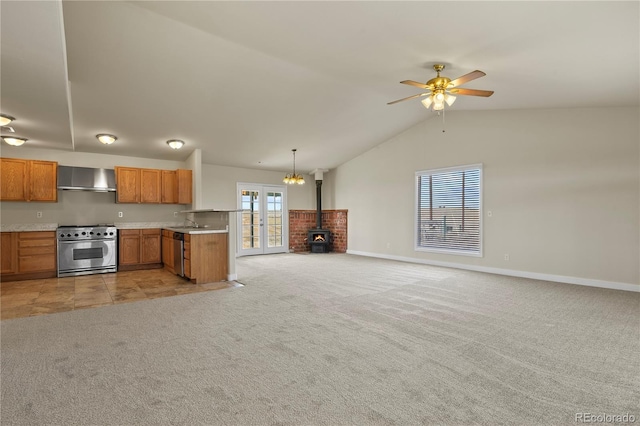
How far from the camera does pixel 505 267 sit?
239 inches

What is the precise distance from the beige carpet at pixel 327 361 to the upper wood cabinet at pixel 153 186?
11.8 feet

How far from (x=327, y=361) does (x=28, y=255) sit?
20.7 feet

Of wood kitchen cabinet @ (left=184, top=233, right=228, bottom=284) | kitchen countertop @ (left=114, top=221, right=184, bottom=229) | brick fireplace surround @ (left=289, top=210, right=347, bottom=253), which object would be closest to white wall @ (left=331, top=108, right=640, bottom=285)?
brick fireplace surround @ (left=289, top=210, right=347, bottom=253)

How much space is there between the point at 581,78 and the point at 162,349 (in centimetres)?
560

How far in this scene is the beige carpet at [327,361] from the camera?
185 centimetres

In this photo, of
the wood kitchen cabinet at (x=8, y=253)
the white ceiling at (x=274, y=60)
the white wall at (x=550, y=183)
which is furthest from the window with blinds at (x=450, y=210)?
the wood kitchen cabinet at (x=8, y=253)

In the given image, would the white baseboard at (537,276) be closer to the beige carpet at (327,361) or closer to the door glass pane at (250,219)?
the beige carpet at (327,361)

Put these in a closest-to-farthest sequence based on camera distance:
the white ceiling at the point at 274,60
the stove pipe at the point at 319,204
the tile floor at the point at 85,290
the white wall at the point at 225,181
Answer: the white ceiling at the point at 274,60 < the tile floor at the point at 85,290 < the white wall at the point at 225,181 < the stove pipe at the point at 319,204

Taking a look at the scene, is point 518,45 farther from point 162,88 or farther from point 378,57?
point 162,88

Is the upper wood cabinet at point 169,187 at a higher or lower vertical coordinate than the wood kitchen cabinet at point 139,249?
higher

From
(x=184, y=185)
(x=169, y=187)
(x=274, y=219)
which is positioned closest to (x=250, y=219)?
(x=274, y=219)

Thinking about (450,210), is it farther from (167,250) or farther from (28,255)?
(28,255)

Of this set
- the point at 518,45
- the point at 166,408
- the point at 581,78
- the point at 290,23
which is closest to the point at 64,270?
the point at 166,408

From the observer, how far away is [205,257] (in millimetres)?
5391
